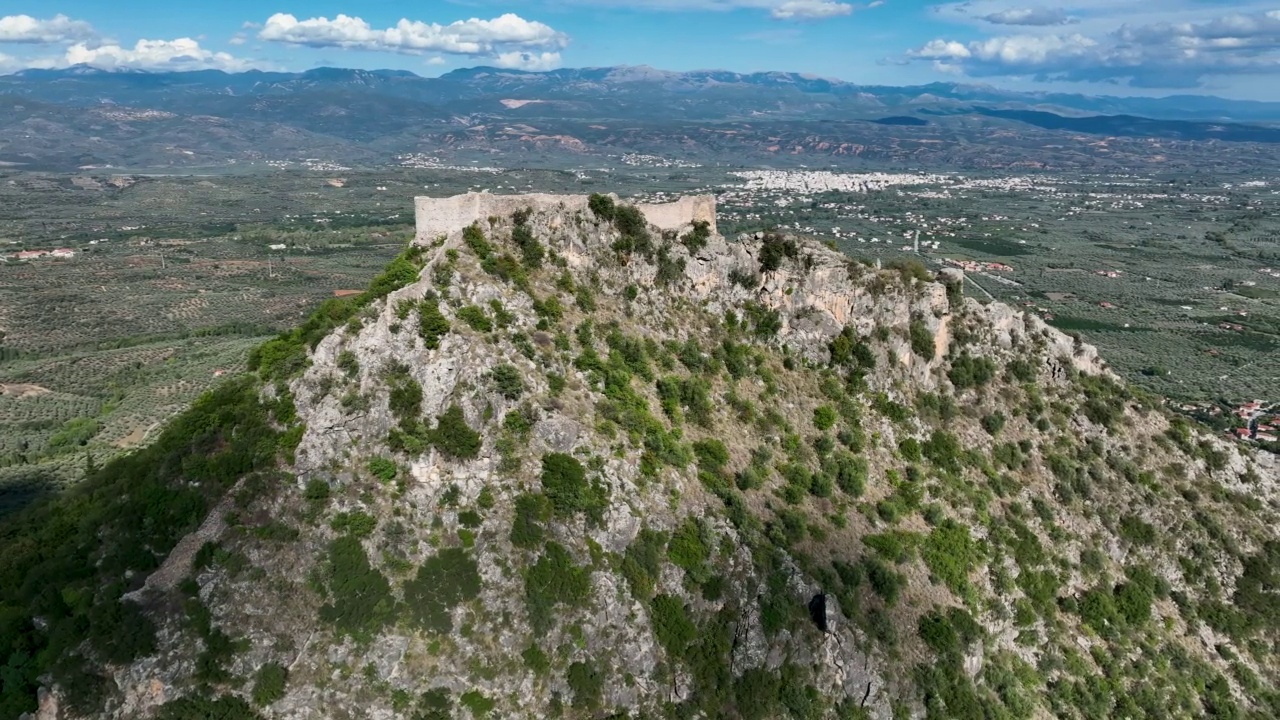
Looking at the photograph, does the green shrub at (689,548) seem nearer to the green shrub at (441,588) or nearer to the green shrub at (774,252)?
the green shrub at (441,588)

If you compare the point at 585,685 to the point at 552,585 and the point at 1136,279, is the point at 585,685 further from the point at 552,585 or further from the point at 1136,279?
the point at 1136,279

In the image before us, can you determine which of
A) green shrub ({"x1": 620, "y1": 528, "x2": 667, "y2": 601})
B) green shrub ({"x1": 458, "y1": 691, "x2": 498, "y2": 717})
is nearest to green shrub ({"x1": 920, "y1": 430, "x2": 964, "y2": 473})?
green shrub ({"x1": 620, "y1": 528, "x2": 667, "y2": 601})

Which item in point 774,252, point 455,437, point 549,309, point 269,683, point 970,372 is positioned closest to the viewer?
point 269,683

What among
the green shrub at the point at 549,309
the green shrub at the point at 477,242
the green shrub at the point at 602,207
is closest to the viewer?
the green shrub at the point at 549,309

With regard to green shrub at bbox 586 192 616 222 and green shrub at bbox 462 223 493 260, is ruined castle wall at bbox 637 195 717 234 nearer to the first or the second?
green shrub at bbox 586 192 616 222

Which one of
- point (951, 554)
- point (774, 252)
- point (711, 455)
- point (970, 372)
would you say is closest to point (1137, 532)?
point (970, 372)

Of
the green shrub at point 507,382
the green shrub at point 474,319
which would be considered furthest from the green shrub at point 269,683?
the green shrub at point 474,319

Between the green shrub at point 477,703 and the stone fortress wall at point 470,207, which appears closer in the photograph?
the green shrub at point 477,703
